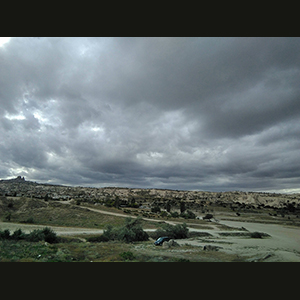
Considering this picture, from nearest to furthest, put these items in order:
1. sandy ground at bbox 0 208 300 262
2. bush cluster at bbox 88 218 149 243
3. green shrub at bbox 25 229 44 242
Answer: sandy ground at bbox 0 208 300 262 < green shrub at bbox 25 229 44 242 < bush cluster at bbox 88 218 149 243

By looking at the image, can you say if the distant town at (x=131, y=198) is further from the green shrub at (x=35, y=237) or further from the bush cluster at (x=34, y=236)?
the green shrub at (x=35, y=237)

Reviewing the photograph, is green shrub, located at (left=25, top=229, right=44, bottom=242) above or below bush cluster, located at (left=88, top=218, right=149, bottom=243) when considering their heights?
above

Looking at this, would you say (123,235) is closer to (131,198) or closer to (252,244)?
(252,244)

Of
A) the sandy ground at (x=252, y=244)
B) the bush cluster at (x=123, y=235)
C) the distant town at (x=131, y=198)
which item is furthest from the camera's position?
the distant town at (x=131, y=198)

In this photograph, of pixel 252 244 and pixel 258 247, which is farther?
pixel 252 244

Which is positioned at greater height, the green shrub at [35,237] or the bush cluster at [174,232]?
the green shrub at [35,237]

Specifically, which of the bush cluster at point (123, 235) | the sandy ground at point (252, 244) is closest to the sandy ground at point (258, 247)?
the sandy ground at point (252, 244)

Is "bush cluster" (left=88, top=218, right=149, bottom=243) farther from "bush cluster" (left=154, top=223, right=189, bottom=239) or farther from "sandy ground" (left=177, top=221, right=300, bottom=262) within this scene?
"sandy ground" (left=177, top=221, right=300, bottom=262)

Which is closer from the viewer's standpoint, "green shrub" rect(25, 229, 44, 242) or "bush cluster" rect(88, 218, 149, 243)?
"green shrub" rect(25, 229, 44, 242)

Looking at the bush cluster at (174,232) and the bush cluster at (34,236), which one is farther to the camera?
the bush cluster at (174,232)

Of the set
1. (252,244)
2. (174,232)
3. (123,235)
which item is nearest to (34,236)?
(123,235)

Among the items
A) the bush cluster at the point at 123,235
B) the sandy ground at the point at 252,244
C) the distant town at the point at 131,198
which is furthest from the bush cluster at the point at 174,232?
the distant town at the point at 131,198

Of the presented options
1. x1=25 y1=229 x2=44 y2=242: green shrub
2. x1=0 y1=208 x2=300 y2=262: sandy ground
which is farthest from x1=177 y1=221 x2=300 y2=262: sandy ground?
x1=25 y1=229 x2=44 y2=242: green shrub

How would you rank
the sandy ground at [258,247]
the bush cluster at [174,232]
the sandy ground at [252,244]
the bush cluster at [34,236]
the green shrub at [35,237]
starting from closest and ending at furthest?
the sandy ground at [258,247], the sandy ground at [252,244], the green shrub at [35,237], the bush cluster at [34,236], the bush cluster at [174,232]
